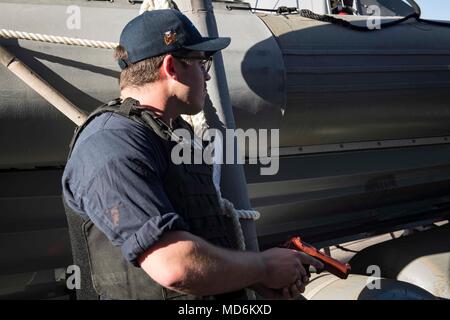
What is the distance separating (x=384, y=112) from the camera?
8.22 ft

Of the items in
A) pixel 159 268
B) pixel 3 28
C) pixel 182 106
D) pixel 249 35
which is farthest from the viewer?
pixel 249 35

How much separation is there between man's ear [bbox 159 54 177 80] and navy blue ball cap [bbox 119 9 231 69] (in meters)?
0.02

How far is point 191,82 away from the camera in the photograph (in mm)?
1212

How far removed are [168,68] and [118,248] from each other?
1.34ft

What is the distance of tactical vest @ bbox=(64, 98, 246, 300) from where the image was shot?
1123 mm

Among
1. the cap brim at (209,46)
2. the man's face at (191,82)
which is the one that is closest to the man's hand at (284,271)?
the man's face at (191,82)

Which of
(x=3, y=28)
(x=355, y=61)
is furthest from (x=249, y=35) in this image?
(x=3, y=28)

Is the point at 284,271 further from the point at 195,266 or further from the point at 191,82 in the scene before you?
the point at 191,82

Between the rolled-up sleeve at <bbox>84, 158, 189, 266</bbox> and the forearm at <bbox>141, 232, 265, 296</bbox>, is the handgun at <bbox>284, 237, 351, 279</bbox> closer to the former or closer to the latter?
the forearm at <bbox>141, 232, 265, 296</bbox>

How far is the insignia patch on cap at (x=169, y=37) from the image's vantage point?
1.18 metres

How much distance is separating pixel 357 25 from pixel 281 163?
83 centimetres

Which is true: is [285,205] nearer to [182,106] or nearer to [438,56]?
[438,56]

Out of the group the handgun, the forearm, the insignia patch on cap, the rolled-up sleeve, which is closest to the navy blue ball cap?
the insignia patch on cap

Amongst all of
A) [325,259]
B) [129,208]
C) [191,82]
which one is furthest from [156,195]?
[325,259]
